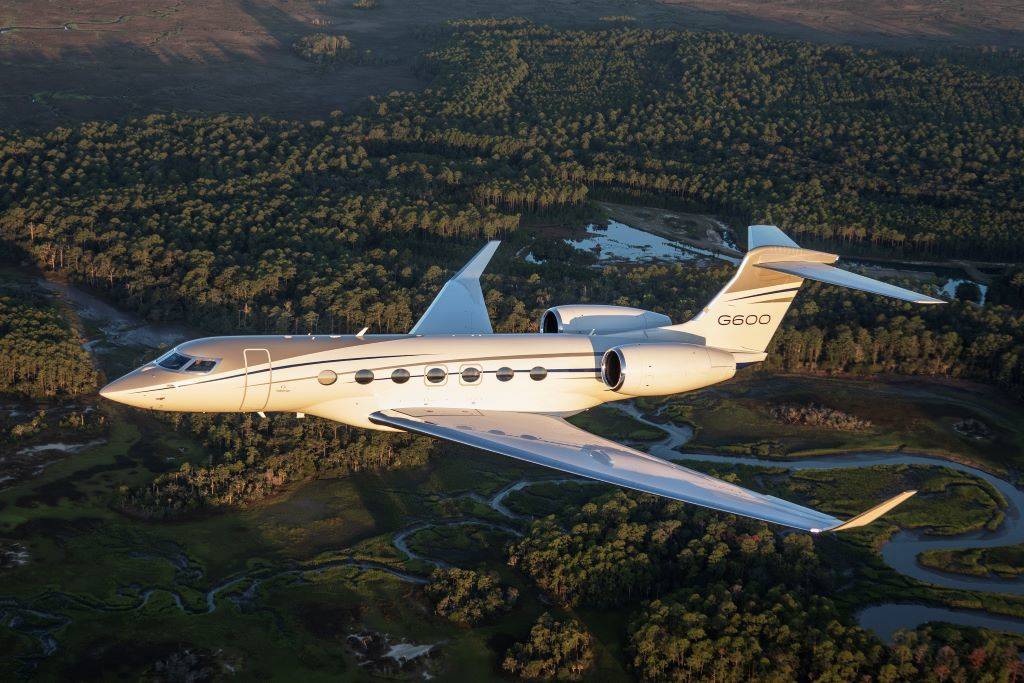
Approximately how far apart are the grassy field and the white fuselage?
1294cm

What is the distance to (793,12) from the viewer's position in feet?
593

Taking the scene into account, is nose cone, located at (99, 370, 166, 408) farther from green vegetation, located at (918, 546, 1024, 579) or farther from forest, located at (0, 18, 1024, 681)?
green vegetation, located at (918, 546, 1024, 579)

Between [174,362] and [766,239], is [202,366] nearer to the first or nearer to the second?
[174,362]

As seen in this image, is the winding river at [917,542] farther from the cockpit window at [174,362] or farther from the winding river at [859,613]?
the cockpit window at [174,362]

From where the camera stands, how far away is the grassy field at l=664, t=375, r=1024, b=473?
5106cm

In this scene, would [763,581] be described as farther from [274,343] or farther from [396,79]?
[396,79]

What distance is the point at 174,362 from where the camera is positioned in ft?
118

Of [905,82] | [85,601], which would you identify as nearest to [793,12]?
[905,82]

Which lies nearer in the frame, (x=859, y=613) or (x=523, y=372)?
(x=523, y=372)

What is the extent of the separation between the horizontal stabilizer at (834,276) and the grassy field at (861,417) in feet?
41.3

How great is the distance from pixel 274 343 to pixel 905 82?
10585 centimetres

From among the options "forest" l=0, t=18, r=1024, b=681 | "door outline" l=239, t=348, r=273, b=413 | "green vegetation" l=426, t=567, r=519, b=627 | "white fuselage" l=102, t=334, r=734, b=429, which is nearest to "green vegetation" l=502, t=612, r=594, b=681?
"forest" l=0, t=18, r=1024, b=681

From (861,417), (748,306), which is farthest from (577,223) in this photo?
(748,306)

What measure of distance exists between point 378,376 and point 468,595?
27.9ft
